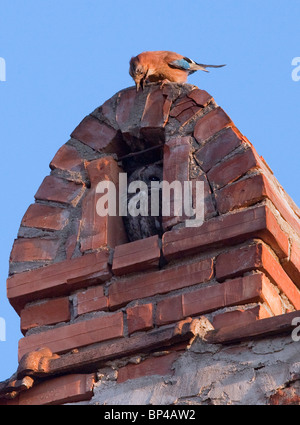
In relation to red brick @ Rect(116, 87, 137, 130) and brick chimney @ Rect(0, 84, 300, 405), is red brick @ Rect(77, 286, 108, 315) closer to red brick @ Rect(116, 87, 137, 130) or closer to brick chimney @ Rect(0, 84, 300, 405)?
brick chimney @ Rect(0, 84, 300, 405)

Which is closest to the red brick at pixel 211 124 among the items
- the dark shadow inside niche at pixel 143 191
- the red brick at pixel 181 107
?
the red brick at pixel 181 107

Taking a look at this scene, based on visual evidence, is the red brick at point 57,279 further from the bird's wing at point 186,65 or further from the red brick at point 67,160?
the bird's wing at point 186,65

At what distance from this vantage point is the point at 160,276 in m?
4.40

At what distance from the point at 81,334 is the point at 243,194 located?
764mm

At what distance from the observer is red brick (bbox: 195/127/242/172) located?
4.71 m

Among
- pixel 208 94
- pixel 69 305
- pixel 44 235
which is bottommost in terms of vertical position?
pixel 69 305

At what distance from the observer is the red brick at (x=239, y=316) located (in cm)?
413

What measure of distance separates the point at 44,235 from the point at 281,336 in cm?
124

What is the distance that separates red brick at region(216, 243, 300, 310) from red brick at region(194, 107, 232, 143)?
63 centimetres

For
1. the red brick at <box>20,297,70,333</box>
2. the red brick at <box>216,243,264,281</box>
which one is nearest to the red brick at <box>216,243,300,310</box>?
the red brick at <box>216,243,264,281</box>

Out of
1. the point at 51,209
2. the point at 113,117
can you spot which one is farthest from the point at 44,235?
the point at 113,117

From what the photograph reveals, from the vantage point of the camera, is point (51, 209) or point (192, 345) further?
point (51, 209)

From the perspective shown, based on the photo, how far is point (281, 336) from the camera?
156 inches
